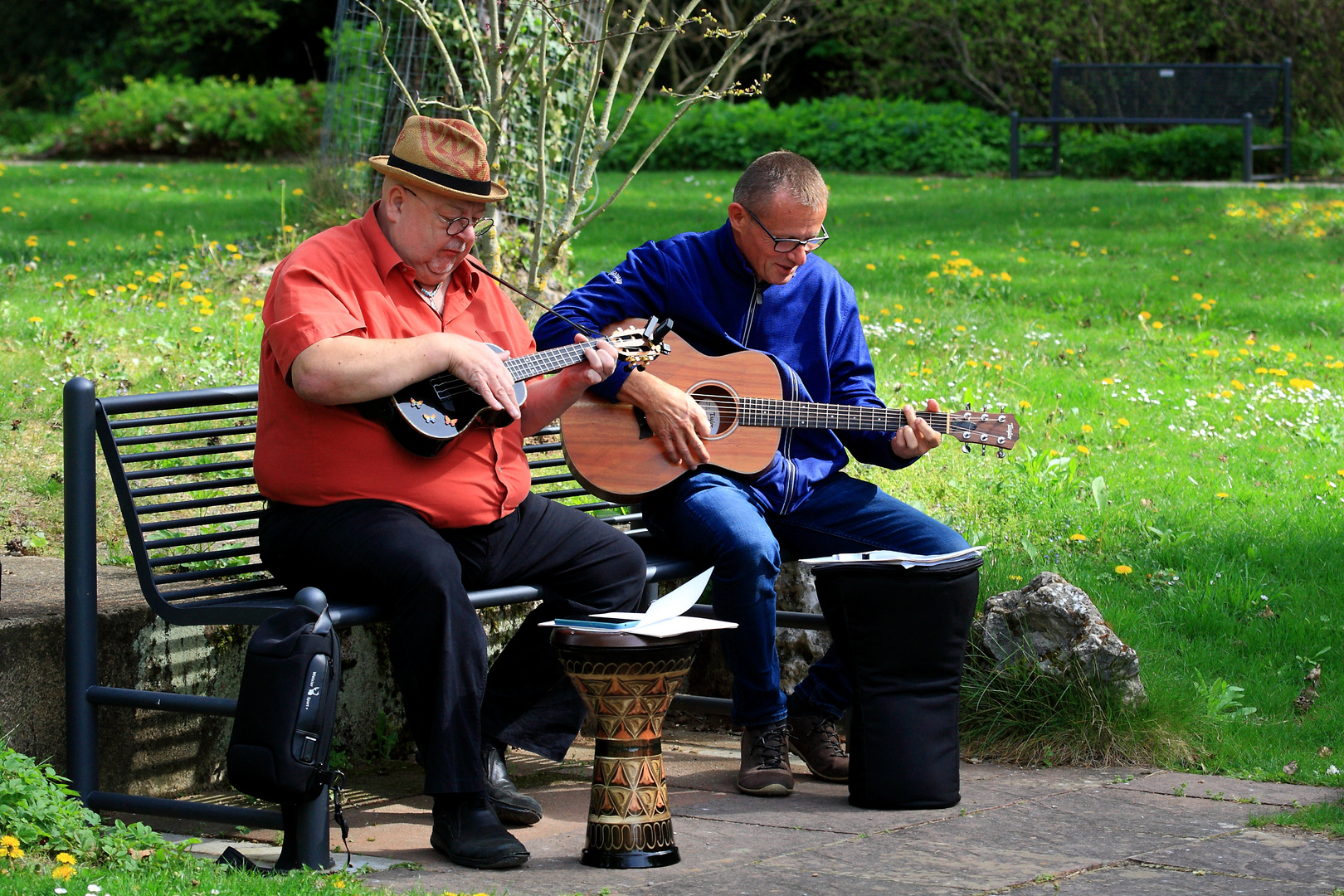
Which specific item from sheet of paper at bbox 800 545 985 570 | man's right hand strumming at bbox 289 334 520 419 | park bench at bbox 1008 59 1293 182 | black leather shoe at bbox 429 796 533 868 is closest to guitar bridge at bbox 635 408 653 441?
sheet of paper at bbox 800 545 985 570

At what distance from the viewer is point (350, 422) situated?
3.20 metres

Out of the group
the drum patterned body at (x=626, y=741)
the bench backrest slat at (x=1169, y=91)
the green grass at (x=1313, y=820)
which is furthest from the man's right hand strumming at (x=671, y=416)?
the bench backrest slat at (x=1169, y=91)

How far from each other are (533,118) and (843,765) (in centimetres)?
479

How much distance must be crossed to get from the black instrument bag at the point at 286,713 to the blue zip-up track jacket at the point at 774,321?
1.42 meters

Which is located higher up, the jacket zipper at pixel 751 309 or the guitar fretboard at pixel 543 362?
the jacket zipper at pixel 751 309

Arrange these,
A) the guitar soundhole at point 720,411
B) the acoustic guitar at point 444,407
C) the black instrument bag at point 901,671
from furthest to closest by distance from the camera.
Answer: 1. the guitar soundhole at point 720,411
2. the black instrument bag at point 901,671
3. the acoustic guitar at point 444,407

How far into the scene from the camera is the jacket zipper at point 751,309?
409 centimetres

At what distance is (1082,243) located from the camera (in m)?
10.3

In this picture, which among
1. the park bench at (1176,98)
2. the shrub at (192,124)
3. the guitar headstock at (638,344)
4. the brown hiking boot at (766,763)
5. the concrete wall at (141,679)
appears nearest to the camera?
the concrete wall at (141,679)

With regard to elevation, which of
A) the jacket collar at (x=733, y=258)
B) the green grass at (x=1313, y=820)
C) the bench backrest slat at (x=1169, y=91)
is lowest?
the green grass at (x=1313, y=820)

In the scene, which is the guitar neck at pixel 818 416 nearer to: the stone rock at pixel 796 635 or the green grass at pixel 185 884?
the stone rock at pixel 796 635

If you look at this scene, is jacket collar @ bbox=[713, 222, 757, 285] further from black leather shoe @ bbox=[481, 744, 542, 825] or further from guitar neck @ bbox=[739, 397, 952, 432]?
black leather shoe @ bbox=[481, 744, 542, 825]

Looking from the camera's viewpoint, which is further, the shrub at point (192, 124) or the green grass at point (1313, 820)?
the shrub at point (192, 124)

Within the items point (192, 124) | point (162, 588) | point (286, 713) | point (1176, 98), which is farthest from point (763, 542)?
point (192, 124)
